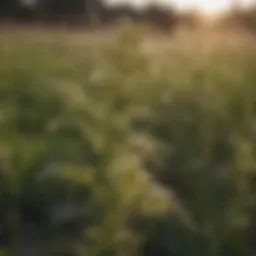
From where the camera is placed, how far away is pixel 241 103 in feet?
4.70

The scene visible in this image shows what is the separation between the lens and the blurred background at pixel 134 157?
0.97m

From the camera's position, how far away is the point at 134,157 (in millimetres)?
965

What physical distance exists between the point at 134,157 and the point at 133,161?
24 mm

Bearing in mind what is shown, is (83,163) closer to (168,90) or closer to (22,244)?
(22,244)

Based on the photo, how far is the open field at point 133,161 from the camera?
3.17ft

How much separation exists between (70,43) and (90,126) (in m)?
1.63

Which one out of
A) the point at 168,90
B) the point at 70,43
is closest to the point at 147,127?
the point at 168,90

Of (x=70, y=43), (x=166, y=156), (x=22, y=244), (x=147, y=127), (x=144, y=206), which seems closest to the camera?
(x=144, y=206)

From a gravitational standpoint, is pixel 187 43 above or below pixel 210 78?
above

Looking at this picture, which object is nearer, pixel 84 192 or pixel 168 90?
pixel 84 192

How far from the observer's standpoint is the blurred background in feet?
A: 3.17

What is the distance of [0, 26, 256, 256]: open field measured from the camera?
0.96 metres

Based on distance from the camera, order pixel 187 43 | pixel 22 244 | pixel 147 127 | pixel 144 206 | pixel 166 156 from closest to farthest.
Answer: pixel 144 206 < pixel 22 244 < pixel 166 156 < pixel 147 127 < pixel 187 43

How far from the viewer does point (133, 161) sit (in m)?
0.94
